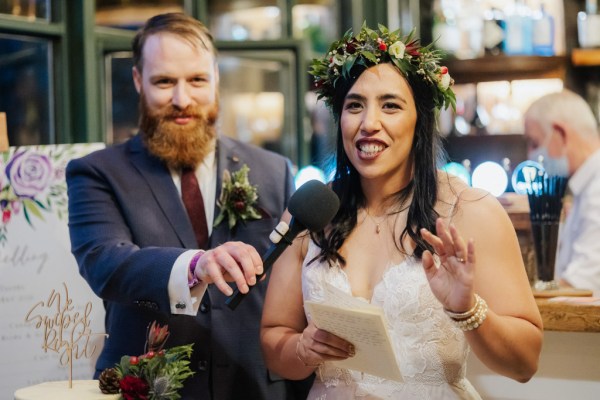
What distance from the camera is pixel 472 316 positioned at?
2.13 m

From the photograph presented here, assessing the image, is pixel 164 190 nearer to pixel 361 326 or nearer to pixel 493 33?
pixel 361 326

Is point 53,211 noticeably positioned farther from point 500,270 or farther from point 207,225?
point 500,270

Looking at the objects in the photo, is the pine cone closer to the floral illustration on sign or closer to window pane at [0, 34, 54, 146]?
the floral illustration on sign

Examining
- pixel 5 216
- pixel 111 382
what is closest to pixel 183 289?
pixel 111 382

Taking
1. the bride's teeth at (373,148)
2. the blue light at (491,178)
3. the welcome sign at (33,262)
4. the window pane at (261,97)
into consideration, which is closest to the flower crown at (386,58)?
the bride's teeth at (373,148)

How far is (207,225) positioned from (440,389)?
94cm

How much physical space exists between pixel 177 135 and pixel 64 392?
982 mm

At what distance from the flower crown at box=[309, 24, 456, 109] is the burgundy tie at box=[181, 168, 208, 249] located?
64 centimetres

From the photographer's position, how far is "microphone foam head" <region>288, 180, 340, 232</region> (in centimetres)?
221

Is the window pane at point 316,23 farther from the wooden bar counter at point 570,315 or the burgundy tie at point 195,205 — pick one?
the wooden bar counter at point 570,315

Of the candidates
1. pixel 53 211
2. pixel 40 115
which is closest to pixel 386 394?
pixel 53 211

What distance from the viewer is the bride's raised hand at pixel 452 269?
2.04 metres

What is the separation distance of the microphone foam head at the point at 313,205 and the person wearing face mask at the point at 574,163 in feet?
8.37

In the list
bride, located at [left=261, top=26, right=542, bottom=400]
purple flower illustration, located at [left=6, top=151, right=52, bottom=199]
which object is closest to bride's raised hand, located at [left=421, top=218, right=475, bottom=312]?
bride, located at [left=261, top=26, right=542, bottom=400]
